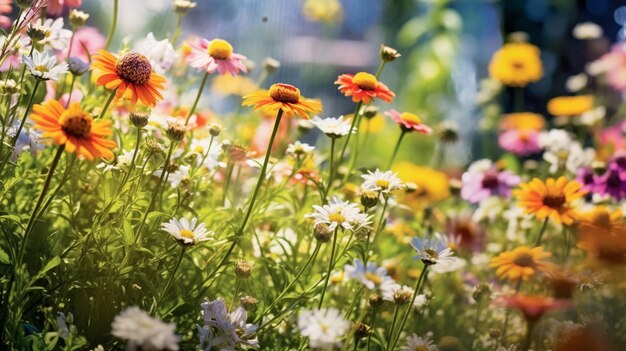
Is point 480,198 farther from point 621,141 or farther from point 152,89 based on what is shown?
point 152,89

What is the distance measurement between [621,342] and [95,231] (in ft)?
2.40

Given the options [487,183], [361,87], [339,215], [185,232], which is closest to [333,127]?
[361,87]

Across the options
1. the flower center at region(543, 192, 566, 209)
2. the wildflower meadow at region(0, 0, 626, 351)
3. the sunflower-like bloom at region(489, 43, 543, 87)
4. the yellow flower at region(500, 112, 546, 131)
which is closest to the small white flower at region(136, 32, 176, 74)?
the wildflower meadow at region(0, 0, 626, 351)

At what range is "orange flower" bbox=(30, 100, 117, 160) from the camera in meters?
0.75

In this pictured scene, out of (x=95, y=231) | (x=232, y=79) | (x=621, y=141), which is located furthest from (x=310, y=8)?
(x=95, y=231)

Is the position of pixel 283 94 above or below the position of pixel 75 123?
above

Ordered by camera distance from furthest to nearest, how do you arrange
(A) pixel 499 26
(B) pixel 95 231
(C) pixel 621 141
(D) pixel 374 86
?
(A) pixel 499 26, (C) pixel 621 141, (D) pixel 374 86, (B) pixel 95 231

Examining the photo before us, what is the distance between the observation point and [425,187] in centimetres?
180

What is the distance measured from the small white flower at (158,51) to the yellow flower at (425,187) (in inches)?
27.0

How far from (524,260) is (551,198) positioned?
14 cm

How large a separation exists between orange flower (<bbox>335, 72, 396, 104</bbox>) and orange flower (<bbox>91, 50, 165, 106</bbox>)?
9.1 inches

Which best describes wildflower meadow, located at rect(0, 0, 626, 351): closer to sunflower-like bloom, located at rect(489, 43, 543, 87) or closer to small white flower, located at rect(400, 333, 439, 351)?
small white flower, located at rect(400, 333, 439, 351)

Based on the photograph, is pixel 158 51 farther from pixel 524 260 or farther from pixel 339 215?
pixel 524 260

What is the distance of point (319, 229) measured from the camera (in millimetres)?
900
